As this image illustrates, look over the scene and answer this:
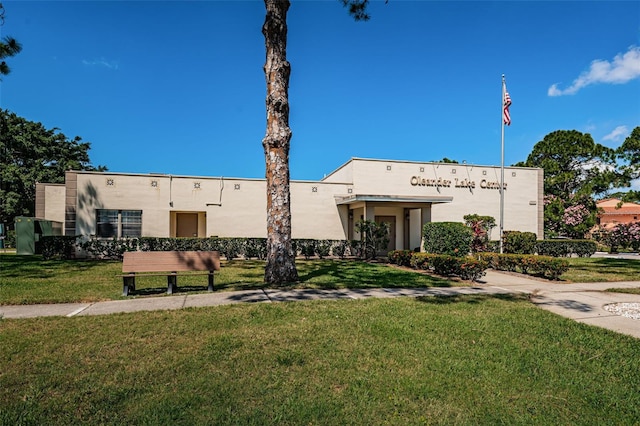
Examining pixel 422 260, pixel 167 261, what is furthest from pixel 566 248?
pixel 167 261

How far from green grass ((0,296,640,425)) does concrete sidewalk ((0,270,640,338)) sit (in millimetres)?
661

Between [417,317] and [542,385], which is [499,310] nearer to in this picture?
[417,317]

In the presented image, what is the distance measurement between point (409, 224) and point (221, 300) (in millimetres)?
15907

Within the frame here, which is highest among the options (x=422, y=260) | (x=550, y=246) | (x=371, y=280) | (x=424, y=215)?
(x=424, y=215)

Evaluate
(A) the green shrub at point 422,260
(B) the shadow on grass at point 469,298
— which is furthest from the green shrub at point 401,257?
(B) the shadow on grass at point 469,298

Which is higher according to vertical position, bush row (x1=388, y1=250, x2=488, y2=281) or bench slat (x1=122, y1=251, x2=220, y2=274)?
bench slat (x1=122, y1=251, x2=220, y2=274)

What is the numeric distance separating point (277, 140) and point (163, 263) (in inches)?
161

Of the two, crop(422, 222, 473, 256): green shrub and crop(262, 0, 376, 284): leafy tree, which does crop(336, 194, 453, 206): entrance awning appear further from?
crop(262, 0, 376, 284): leafy tree

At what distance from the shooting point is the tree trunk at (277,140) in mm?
9047

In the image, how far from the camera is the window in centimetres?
1808

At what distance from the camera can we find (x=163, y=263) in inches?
285

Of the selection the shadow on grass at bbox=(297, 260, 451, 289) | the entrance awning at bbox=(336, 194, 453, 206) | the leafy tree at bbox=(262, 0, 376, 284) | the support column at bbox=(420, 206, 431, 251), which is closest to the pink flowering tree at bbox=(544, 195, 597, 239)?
the support column at bbox=(420, 206, 431, 251)

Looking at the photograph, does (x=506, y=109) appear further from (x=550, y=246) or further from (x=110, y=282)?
(x=110, y=282)

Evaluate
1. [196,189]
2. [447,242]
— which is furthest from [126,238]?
[447,242]
